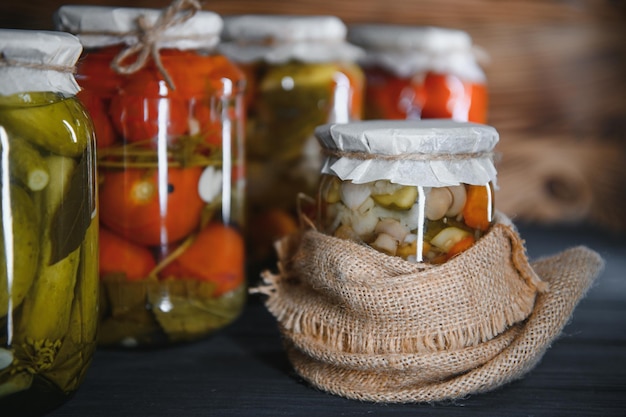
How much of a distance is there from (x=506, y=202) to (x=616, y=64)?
1.00 feet

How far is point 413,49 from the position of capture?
1119mm

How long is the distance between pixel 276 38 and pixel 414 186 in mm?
379

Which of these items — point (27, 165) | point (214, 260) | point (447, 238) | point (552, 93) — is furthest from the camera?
point (552, 93)

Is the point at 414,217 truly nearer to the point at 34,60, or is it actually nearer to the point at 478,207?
the point at 478,207

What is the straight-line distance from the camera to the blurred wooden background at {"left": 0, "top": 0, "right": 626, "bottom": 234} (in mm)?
1314

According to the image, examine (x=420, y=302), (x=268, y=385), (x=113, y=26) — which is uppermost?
(x=113, y=26)

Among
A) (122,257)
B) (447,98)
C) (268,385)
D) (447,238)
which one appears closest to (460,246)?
(447,238)

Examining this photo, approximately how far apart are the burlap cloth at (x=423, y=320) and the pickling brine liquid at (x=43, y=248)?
215mm

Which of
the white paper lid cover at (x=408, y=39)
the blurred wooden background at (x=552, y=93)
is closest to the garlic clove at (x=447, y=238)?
the white paper lid cover at (x=408, y=39)

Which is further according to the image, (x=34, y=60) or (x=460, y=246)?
(x=460, y=246)

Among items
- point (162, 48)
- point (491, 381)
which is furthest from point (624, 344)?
point (162, 48)

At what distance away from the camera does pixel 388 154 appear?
672 mm

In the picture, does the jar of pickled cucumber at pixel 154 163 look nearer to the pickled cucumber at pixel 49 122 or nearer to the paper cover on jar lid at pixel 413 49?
the pickled cucumber at pixel 49 122

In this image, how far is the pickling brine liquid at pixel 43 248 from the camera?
1.95 feet
